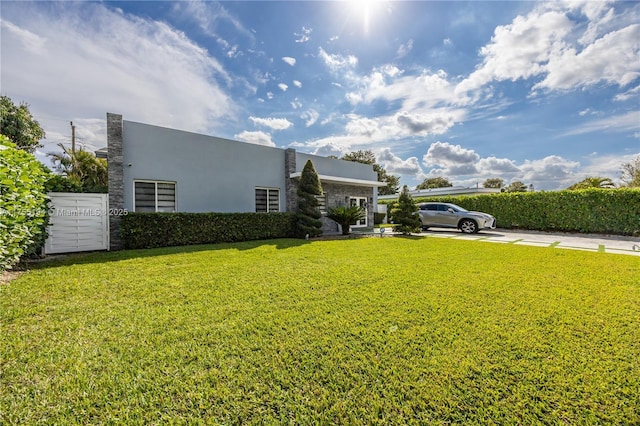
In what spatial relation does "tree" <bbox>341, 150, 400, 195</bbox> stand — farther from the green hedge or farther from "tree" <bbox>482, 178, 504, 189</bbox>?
the green hedge

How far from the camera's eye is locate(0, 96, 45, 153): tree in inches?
698

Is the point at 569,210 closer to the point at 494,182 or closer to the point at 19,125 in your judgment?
the point at 19,125

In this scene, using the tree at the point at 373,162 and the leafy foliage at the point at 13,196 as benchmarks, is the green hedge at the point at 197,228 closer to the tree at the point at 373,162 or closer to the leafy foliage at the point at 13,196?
the leafy foliage at the point at 13,196

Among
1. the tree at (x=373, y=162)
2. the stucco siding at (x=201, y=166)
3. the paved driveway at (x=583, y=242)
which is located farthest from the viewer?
the tree at (x=373, y=162)

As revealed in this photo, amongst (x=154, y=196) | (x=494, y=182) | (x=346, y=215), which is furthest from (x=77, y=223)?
(x=494, y=182)

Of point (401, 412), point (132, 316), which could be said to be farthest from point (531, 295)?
point (132, 316)

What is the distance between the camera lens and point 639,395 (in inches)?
71.2

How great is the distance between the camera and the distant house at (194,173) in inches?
337

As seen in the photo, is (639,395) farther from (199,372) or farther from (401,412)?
(199,372)

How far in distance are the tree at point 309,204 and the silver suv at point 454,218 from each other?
5054 millimetres

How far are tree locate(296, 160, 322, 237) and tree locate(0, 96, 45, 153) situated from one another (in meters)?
21.7

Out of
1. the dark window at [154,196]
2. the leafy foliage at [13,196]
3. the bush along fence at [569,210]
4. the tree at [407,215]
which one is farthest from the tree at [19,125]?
the bush along fence at [569,210]

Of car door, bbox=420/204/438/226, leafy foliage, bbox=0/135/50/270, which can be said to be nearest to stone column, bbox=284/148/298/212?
car door, bbox=420/204/438/226

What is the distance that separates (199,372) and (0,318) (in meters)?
2.98
